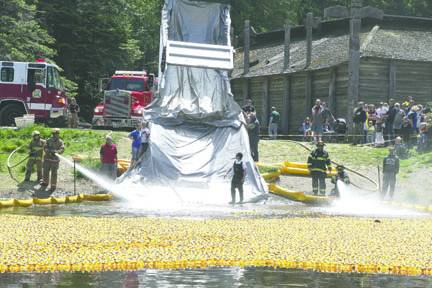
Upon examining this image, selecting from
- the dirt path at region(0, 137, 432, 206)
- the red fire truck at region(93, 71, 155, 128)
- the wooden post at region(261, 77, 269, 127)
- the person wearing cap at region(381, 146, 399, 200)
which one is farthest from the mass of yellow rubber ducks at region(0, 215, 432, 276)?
the wooden post at region(261, 77, 269, 127)

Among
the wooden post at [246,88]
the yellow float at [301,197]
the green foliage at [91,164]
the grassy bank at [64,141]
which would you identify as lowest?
the yellow float at [301,197]

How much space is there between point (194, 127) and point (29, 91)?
10578 mm

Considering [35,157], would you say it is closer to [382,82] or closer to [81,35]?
[382,82]

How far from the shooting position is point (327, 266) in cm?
1166

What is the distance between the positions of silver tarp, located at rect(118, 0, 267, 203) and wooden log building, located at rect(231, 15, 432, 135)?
701 cm

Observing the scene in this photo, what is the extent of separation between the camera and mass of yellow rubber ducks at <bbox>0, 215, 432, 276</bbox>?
11766mm

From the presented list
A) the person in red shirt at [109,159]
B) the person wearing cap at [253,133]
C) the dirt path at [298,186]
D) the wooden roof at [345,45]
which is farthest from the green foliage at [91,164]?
the wooden roof at [345,45]

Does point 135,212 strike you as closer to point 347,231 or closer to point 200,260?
point 347,231

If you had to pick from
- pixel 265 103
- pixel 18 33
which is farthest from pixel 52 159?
pixel 265 103

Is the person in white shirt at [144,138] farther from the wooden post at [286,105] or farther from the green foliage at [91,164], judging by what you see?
the wooden post at [286,105]

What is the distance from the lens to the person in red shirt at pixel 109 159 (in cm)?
2355

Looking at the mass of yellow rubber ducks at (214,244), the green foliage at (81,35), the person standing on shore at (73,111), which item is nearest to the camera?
the mass of yellow rubber ducks at (214,244)

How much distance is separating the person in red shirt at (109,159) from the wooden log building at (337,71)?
11497 mm

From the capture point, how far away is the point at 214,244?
1370cm
